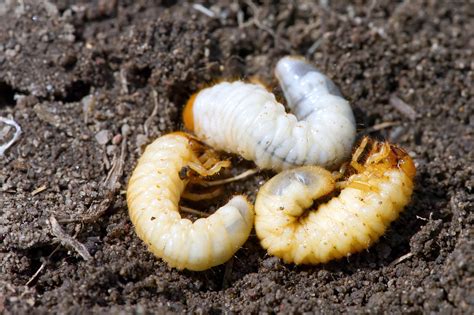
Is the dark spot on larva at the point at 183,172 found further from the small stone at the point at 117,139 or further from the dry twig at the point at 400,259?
the dry twig at the point at 400,259

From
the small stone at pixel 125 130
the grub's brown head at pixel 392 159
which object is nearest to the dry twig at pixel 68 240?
the small stone at pixel 125 130

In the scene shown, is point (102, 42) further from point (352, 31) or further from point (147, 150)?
point (352, 31)

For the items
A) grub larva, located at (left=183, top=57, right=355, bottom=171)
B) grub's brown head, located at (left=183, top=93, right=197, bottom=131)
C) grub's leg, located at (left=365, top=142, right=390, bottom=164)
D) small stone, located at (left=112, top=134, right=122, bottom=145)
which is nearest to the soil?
small stone, located at (left=112, top=134, right=122, bottom=145)

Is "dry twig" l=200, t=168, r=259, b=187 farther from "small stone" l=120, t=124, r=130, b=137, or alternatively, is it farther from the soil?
"small stone" l=120, t=124, r=130, b=137

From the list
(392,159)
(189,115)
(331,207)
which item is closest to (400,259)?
(331,207)

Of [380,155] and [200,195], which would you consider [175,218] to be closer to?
[200,195]

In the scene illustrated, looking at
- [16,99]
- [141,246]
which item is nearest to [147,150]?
[141,246]
